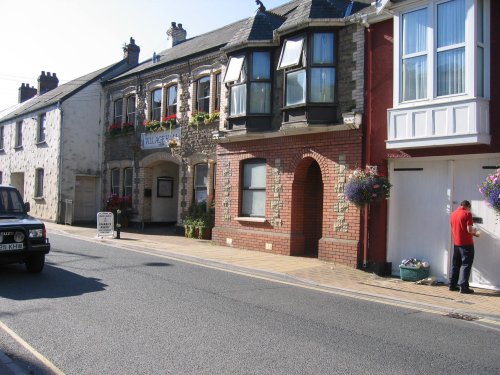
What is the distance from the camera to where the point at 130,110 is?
2295 cm

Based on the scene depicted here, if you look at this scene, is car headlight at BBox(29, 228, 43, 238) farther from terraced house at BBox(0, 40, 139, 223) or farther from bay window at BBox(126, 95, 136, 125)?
terraced house at BBox(0, 40, 139, 223)

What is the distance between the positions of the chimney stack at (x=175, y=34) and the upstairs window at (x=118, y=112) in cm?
478

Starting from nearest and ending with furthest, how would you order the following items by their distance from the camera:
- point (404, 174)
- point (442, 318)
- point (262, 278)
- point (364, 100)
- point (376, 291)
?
point (442, 318)
point (376, 291)
point (262, 278)
point (404, 174)
point (364, 100)

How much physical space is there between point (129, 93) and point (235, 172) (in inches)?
389

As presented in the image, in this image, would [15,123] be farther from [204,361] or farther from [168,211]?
[204,361]

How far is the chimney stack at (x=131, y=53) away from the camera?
88.8 ft

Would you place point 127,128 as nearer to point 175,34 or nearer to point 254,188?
point 175,34

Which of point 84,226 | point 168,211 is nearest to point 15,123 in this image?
point 84,226

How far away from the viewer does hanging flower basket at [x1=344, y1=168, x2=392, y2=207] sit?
35.0 feet

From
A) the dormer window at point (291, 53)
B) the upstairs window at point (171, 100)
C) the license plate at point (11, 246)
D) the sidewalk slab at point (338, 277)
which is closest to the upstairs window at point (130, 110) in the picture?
the upstairs window at point (171, 100)

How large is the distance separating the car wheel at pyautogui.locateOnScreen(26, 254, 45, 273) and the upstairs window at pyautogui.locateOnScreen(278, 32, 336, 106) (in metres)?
7.49

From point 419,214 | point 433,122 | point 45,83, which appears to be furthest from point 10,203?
point 45,83

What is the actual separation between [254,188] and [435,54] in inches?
264

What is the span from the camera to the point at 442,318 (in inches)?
291
